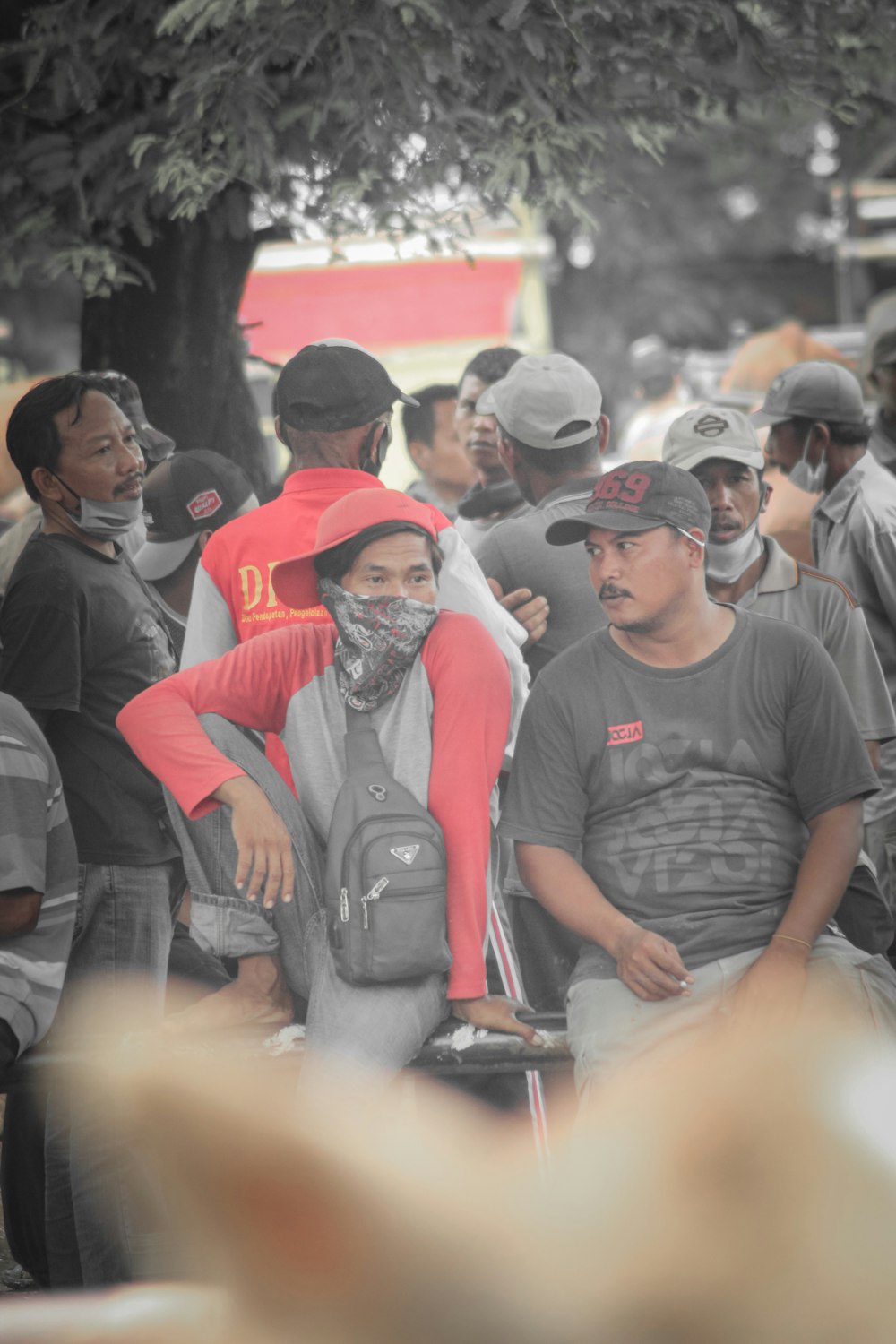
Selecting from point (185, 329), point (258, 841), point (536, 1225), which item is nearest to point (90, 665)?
point (258, 841)

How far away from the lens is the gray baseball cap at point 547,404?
3574mm

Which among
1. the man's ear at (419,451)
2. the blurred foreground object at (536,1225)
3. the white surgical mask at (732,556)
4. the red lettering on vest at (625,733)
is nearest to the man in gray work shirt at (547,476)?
the white surgical mask at (732,556)

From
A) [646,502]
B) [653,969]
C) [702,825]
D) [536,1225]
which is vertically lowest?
[653,969]

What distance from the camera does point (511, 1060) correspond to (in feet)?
10.0

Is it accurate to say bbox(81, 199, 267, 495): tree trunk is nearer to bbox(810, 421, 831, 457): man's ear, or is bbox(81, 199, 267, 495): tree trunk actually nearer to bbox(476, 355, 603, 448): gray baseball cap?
bbox(476, 355, 603, 448): gray baseball cap

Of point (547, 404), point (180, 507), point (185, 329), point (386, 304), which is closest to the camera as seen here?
point (547, 404)

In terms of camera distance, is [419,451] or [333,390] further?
[419,451]

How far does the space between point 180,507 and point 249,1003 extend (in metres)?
1.28

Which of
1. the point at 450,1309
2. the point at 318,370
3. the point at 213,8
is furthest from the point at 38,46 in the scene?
the point at 450,1309

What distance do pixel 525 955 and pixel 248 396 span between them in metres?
2.12

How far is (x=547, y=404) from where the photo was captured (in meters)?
3.57

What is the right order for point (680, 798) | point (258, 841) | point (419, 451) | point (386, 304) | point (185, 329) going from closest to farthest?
point (680, 798), point (258, 841), point (185, 329), point (419, 451), point (386, 304)

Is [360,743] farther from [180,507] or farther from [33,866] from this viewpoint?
[180,507]

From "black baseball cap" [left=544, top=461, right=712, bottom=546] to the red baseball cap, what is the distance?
33 cm
